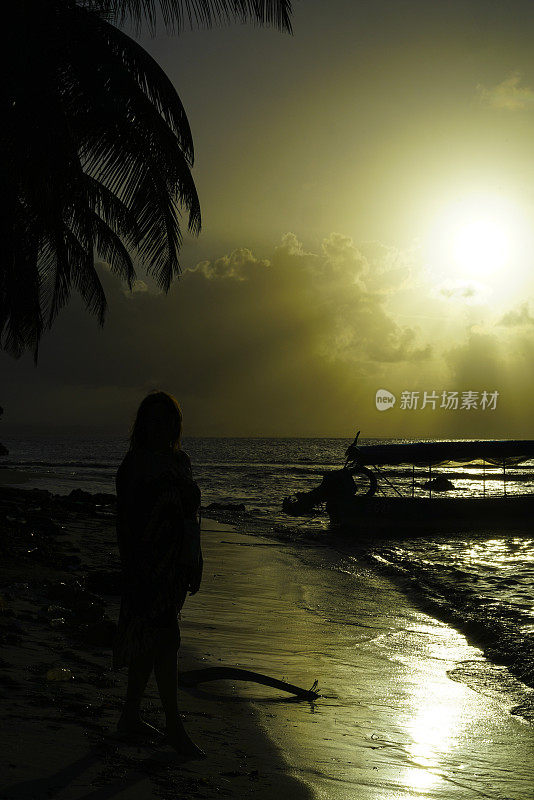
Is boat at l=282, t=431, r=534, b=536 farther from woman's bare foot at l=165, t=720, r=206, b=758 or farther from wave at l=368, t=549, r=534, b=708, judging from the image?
woman's bare foot at l=165, t=720, r=206, b=758

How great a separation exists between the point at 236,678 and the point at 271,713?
1.84 feet

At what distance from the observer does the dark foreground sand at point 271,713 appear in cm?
315

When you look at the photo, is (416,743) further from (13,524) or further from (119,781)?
(13,524)

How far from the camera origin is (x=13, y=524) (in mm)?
12672

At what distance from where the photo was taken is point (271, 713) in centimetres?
436

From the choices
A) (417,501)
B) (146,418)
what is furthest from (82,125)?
(417,501)

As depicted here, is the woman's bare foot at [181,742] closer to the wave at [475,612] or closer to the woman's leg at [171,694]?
the woman's leg at [171,694]

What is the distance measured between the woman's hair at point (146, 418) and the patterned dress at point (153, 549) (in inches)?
3.2

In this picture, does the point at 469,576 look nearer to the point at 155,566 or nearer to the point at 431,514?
the point at 155,566

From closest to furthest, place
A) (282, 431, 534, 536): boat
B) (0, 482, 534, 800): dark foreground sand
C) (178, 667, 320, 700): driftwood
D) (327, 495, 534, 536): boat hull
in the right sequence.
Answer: (0, 482, 534, 800): dark foreground sand → (178, 667, 320, 700): driftwood → (327, 495, 534, 536): boat hull → (282, 431, 534, 536): boat

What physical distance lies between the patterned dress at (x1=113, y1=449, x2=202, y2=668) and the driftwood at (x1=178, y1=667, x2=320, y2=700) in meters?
1.44

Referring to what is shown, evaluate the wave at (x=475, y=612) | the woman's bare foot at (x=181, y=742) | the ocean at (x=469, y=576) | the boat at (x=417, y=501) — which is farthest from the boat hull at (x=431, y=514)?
the woman's bare foot at (x=181, y=742)

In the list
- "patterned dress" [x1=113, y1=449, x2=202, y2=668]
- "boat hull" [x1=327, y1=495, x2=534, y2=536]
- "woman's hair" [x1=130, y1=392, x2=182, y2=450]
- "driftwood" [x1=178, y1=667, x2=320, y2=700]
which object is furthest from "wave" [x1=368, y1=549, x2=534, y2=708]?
"boat hull" [x1=327, y1=495, x2=534, y2=536]

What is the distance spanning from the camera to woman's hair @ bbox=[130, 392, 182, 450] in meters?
3.54
